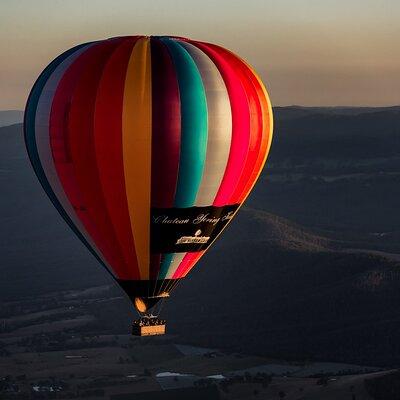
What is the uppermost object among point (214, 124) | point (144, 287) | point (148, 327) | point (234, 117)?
point (234, 117)

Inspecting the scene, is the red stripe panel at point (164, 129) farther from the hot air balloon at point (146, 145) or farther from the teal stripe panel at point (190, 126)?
the teal stripe panel at point (190, 126)

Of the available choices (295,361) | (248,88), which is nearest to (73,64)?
(248,88)

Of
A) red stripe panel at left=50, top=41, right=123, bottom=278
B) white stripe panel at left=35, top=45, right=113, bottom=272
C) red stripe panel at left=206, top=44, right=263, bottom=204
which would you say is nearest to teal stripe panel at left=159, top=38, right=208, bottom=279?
red stripe panel at left=206, top=44, right=263, bottom=204

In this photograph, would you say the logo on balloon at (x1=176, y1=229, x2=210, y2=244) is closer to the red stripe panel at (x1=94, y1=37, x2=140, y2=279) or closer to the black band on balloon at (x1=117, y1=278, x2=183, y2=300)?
the black band on balloon at (x1=117, y1=278, x2=183, y2=300)

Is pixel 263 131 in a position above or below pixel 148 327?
above

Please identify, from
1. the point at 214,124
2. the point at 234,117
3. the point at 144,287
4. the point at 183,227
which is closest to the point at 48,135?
the point at 183,227

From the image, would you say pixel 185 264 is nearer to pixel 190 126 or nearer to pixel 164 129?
pixel 190 126

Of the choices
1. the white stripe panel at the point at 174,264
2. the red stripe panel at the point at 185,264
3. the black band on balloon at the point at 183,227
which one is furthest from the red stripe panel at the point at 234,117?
the white stripe panel at the point at 174,264
